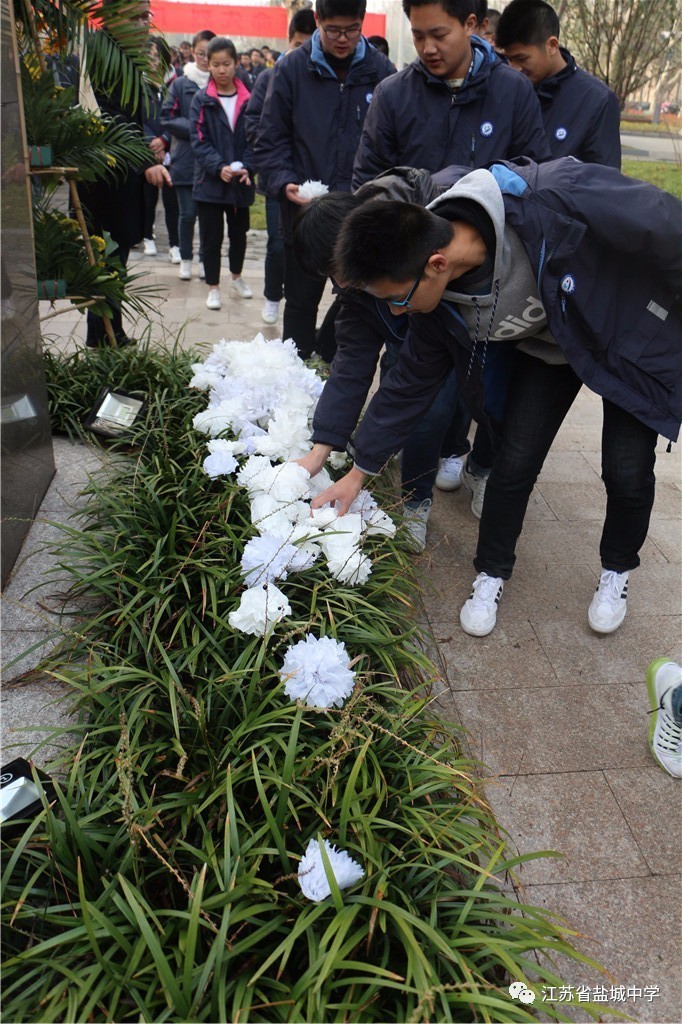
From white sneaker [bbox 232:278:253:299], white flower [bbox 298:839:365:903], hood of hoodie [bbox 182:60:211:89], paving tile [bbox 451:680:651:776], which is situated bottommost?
white sneaker [bbox 232:278:253:299]

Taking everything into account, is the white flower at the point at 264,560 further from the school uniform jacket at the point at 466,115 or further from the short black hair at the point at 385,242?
the school uniform jacket at the point at 466,115

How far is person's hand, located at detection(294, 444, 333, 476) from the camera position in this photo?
2910 millimetres

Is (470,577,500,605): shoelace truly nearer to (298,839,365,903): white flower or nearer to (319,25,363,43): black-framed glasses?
(298,839,365,903): white flower

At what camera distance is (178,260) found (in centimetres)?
812

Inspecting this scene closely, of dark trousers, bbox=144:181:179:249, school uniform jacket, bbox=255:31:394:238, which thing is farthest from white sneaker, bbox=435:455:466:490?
dark trousers, bbox=144:181:179:249

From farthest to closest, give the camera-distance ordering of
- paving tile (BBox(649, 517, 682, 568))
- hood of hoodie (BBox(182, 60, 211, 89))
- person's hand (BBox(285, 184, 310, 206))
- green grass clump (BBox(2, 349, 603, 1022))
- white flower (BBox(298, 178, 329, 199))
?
1. hood of hoodie (BBox(182, 60, 211, 89))
2. person's hand (BBox(285, 184, 310, 206))
3. white flower (BBox(298, 178, 329, 199))
4. paving tile (BBox(649, 517, 682, 568))
5. green grass clump (BBox(2, 349, 603, 1022))

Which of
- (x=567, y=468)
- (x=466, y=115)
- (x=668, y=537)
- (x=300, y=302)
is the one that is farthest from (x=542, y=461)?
(x=300, y=302)

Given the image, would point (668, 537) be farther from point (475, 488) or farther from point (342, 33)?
point (342, 33)

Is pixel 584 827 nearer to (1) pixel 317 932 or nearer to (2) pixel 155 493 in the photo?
(1) pixel 317 932

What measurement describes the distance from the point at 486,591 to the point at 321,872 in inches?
61.3

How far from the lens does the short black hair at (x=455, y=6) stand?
2.94m

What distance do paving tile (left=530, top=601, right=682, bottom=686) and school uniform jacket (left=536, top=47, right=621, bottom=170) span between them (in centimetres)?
190

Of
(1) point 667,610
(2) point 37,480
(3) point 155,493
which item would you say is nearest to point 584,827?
(1) point 667,610

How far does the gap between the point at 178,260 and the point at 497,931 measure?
24.4 feet
